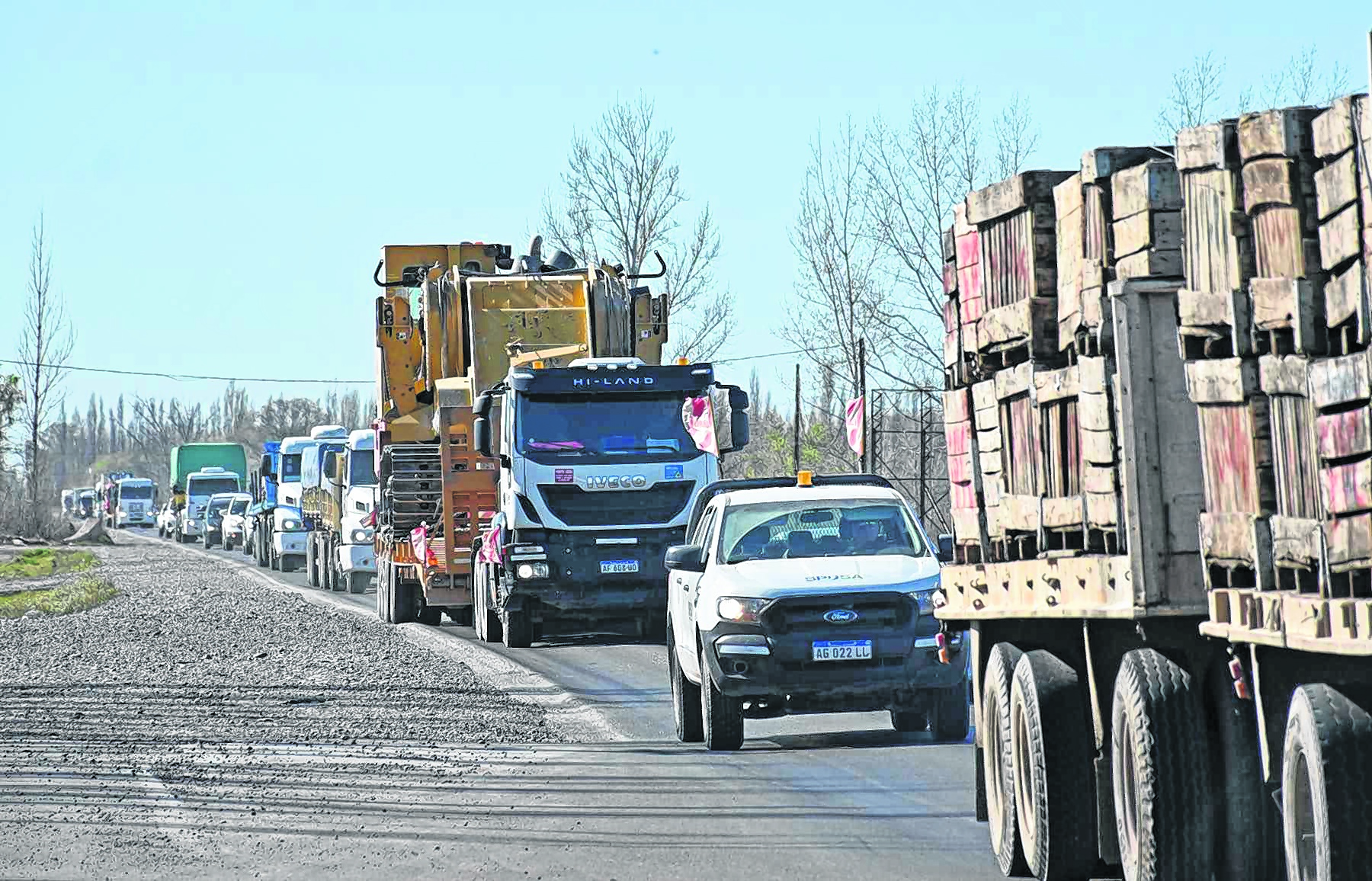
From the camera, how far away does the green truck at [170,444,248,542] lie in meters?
80.3

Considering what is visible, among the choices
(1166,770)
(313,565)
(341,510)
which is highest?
(341,510)

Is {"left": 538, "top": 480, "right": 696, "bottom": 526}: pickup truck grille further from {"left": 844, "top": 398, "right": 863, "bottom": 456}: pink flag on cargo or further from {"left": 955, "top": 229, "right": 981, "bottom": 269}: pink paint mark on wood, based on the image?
{"left": 955, "top": 229, "right": 981, "bottom": 269}: pink paint mark on wood

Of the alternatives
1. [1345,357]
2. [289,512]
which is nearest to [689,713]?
[1345,357]

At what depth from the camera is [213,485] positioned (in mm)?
80375

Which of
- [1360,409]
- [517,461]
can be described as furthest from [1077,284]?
[517,461]

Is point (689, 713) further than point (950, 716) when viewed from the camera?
Yes

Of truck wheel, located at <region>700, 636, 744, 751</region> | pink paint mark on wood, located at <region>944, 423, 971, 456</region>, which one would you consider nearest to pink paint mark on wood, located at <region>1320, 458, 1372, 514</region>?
pink paint mark on wood, located at <region>944, 423, 971, 456</region>

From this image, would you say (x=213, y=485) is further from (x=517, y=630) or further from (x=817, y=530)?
(x=817, y=530)

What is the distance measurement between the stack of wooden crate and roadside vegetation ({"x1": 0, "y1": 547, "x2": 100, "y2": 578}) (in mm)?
42176

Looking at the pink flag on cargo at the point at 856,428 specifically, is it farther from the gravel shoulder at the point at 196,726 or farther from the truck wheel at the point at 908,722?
the truck wheel at the point at 908,722

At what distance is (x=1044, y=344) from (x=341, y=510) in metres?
31.3

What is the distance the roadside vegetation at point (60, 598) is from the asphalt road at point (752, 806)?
19.4 metres

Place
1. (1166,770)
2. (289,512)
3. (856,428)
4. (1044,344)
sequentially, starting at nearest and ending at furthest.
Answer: (1166,770) < (1044,344) < (856,428) < (289,512)

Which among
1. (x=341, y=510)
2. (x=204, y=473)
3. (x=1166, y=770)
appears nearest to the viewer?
(x=1166, y=770)
